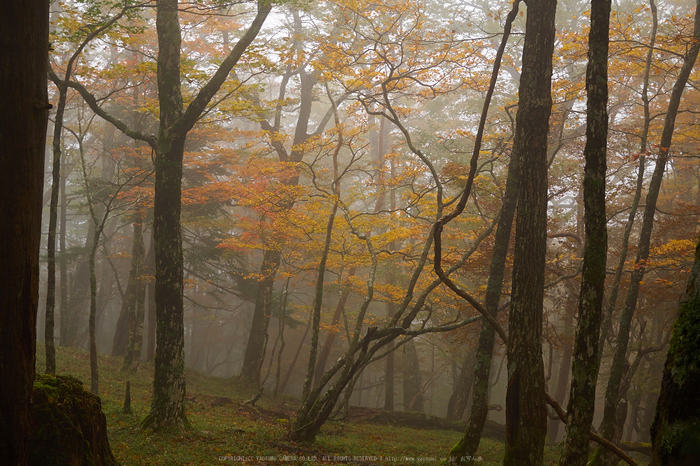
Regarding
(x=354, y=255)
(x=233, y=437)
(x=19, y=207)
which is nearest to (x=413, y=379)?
(x=354, y=255)

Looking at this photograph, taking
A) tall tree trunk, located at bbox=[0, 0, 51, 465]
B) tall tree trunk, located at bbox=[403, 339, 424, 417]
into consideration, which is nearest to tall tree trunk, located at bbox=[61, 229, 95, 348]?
tall tree trunk, located at bbox=[403, 339, 424, 417]

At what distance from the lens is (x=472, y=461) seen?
7719mm

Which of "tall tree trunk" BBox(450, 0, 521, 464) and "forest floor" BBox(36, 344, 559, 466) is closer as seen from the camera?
"forest floor" BBox(36, 344, 559, 466)

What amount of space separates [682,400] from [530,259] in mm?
4139

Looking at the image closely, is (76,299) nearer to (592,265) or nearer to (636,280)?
(636,280)

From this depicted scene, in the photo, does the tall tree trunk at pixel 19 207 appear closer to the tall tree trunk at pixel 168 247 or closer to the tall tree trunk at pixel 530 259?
the tall tree trunk at pixel 530 259

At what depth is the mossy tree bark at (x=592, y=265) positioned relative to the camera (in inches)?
177

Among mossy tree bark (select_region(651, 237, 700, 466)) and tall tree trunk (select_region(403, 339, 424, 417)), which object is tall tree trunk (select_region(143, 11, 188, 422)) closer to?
mossy tree bark (select_region(651, 237, 700, 466))

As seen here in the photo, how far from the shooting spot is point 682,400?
5.26 ft

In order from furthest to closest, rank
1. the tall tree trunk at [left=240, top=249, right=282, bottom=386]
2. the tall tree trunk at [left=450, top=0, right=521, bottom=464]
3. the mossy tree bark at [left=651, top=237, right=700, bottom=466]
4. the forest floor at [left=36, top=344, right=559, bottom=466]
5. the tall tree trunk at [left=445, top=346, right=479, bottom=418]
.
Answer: the tall tree trunk at [left=445, top=346, right=479, bottom=418], the tall tree trunk at [left=240, top=249, right=282, bottom=386], the tall tree trunk at [left=450, top=0, right=521, bottom=464], the forest floor at [left=36, top=344, right=559, bottom=466], the mossy tree bark at [left=651, top=237, right=700, bottom=466]

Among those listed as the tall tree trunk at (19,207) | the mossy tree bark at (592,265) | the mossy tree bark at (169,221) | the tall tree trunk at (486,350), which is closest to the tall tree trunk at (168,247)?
the mossy tree bark at (169,221)

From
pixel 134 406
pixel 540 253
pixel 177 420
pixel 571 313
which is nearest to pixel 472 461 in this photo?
pixel 540 253

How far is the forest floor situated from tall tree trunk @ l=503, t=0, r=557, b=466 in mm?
3664

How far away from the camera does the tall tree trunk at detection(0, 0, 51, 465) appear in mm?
2682
